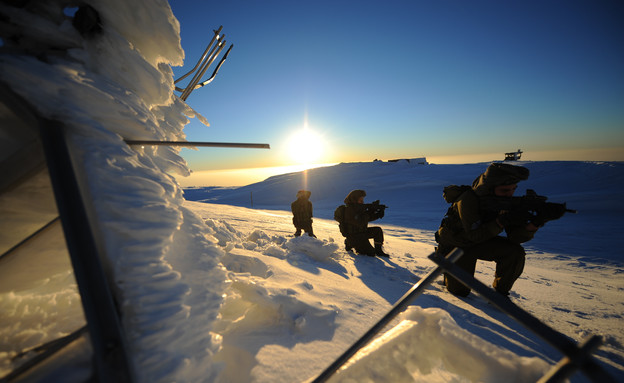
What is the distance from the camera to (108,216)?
0.85m

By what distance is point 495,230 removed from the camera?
226 centimetres

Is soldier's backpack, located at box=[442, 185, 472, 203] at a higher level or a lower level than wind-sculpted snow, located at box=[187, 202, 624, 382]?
higher

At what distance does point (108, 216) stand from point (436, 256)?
137 cm

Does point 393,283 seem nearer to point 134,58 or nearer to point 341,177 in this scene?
point 134,58

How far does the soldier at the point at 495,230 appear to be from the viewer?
2.28 metres

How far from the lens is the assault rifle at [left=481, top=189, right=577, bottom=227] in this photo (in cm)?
213

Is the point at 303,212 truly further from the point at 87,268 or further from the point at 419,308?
the point at 87,268

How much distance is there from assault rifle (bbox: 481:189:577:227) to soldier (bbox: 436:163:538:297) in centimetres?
2

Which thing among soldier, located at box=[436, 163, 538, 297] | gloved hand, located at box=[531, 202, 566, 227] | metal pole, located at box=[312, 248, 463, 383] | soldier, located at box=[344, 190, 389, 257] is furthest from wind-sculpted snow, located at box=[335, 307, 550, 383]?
soldier, located at box=[344, 190, 389, 257]

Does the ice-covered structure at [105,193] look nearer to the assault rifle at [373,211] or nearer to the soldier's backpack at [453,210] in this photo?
Result: the soldier's backpack at [453,210]

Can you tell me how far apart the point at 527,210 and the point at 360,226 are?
2.34 meters

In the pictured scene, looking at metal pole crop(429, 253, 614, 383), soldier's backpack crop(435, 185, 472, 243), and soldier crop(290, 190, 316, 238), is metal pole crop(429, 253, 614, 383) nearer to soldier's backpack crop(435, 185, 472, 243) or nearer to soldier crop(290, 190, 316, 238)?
soldier's backpack crop(435, 185, 472, 243)

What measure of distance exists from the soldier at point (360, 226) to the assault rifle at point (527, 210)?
2018 millimetres

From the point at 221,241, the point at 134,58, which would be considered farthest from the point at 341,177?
the point at 134,58
